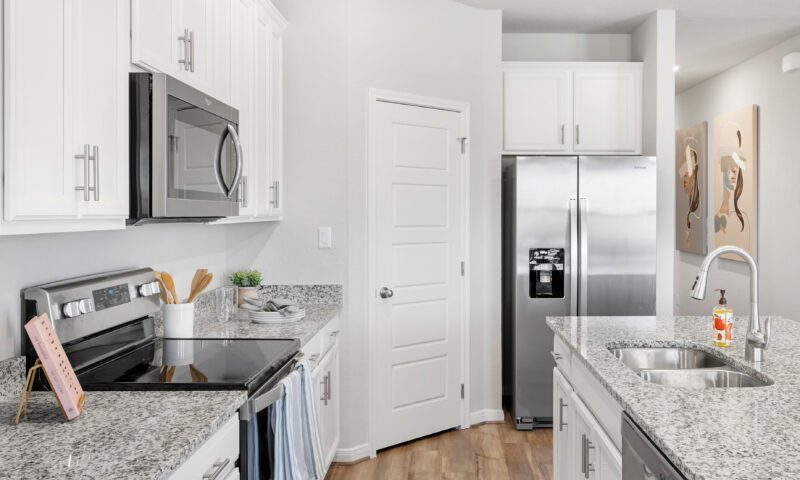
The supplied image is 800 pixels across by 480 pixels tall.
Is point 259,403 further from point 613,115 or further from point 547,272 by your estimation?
point 613,115

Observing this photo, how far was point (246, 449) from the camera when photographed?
69.5 inches

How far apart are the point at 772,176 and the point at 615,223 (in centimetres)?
194

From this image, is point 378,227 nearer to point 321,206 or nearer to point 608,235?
point 321,206

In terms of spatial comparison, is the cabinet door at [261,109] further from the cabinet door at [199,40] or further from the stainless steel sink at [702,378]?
the stainless steel sink at [702,378]

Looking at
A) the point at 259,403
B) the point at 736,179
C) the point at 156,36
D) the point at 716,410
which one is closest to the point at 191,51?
the point at 156,36

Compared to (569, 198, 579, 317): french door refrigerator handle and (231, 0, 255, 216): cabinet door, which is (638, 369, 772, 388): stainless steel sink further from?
(569, 198, 579, 317): french door refrigerator handle

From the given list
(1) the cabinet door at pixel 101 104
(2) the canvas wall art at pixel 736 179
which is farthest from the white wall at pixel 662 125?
(1) the cabinet door at pixel 101 104

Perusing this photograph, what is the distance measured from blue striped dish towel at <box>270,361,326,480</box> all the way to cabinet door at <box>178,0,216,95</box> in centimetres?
106

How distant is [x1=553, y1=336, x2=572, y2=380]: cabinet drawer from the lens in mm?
2336

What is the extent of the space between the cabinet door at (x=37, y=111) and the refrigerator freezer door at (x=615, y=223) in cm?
311

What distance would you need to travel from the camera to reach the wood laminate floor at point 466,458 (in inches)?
127

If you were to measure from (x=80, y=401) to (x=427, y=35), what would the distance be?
287 cm

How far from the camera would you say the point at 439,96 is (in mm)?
3727

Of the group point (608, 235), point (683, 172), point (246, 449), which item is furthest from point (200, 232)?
point (683, 172)
